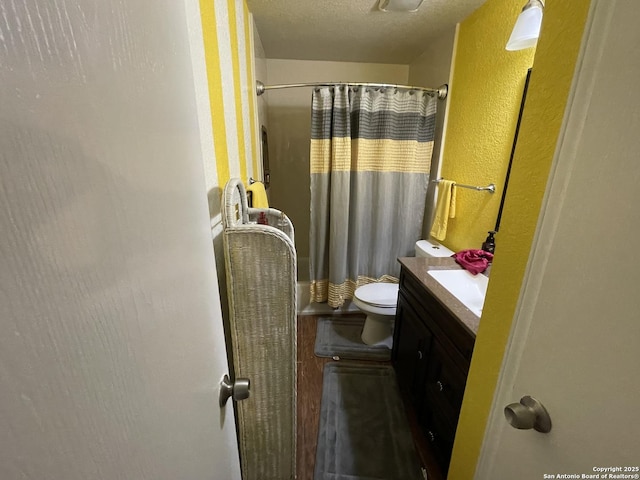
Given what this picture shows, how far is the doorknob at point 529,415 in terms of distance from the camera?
0.48 m

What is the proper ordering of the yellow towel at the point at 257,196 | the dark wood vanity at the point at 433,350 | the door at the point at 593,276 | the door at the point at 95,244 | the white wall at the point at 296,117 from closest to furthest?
the door at the point at 95,244
the door at the point at 593,276
the dark wood vanity at the point at 433,350
the yellow towel at the point at 257,196
the white wall at the point at 296,117

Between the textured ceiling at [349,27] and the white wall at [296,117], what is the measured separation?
0.15 metres

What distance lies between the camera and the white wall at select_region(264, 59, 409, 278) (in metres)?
2.60

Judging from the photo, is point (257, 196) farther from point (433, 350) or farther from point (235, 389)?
point (433, 350)

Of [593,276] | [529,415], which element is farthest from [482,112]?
[529,415]

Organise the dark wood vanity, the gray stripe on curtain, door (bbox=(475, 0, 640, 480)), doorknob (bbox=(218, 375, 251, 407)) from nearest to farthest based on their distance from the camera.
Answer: door (bbox=(475, 0, 640, 480)), doorknob (bbox=(218, 375, 251, 407)), the dark wood vanity, the gray stripe on curtain

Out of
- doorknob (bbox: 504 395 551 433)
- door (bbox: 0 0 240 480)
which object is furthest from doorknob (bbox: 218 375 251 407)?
doorknob (bbox: 504 395 551 433)

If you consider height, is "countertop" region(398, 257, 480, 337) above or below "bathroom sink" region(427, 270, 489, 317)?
above

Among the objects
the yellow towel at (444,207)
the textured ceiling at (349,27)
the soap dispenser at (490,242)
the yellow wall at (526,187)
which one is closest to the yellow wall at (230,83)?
the textured ceiling at (349,27)

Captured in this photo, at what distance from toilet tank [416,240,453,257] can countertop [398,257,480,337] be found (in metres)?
0.25

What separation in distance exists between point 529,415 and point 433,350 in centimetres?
76

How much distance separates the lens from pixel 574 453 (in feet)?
1.43

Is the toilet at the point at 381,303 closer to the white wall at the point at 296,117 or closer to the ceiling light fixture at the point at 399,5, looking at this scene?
the white wall at the point at 296,117

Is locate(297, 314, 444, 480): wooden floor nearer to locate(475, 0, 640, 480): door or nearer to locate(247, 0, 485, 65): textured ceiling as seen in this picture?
locate(475, 0, 640, 480): door
